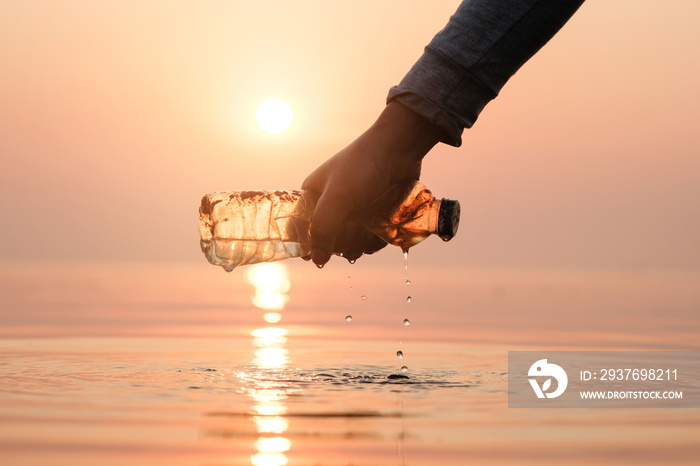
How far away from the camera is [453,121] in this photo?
2877 mm

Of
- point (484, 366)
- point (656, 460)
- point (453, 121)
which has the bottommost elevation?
point (656, 460)

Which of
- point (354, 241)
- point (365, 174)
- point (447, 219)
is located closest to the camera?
Result: point (365, 174)

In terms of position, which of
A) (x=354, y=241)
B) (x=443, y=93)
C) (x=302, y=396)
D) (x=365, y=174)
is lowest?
(x=302, y=396)

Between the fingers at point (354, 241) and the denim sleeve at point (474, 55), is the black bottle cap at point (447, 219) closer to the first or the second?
the fingers at point (354, 241)

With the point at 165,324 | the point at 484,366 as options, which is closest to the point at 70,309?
the point at 165,324

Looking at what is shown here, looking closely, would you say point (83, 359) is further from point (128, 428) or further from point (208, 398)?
point (128, 428)

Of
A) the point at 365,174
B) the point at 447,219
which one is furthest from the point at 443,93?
the point at 447,219

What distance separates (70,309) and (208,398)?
6628 millimetres

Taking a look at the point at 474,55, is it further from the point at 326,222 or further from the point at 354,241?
the point at 354,241

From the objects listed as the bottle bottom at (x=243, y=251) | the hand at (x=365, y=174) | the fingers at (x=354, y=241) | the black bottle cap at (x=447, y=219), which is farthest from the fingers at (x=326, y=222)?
the bottle bottom at (x=243, y=251)

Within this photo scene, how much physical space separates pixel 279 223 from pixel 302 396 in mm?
708

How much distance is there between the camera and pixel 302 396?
14.4 ft

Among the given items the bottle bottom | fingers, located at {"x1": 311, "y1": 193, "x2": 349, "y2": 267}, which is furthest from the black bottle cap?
the bottle bottom

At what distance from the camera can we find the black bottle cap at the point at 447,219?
4.04 metres
